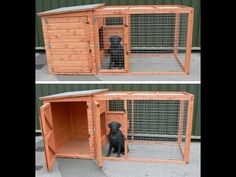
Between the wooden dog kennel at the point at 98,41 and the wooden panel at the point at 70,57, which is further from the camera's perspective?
the wooden panel at the point at 70,57

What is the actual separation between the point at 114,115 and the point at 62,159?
1.65m

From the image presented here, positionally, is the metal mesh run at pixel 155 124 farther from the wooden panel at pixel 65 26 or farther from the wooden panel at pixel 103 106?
the wooden panel at pixel 65 26

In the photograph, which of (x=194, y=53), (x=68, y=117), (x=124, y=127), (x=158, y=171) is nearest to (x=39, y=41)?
(x=68, y=117)

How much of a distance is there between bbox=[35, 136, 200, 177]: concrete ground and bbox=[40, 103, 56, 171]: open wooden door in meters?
0.19

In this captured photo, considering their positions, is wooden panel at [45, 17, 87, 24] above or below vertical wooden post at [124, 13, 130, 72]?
above

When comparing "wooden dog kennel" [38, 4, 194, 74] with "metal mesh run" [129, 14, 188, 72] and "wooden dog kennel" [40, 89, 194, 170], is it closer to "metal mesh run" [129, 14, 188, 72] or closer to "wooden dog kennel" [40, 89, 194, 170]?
"metal mesh run" [129, 14, 188, 72]

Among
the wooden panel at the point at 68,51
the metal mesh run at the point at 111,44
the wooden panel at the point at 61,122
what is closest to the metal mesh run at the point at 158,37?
the metal mesh run at the point at 111,44

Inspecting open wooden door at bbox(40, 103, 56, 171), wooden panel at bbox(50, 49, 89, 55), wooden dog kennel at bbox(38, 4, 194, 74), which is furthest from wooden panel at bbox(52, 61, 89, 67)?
open wooden door at bbox(40, 103, 56, 171)

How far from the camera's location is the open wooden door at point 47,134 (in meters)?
4.87

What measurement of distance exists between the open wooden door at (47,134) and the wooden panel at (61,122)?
0.60 meters

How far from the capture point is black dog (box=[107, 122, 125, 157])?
5.34 meters

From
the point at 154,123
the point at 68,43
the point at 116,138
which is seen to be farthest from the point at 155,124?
the point at 68,43

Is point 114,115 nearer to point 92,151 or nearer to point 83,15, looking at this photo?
point 92,151

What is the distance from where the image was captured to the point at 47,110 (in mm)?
5168
